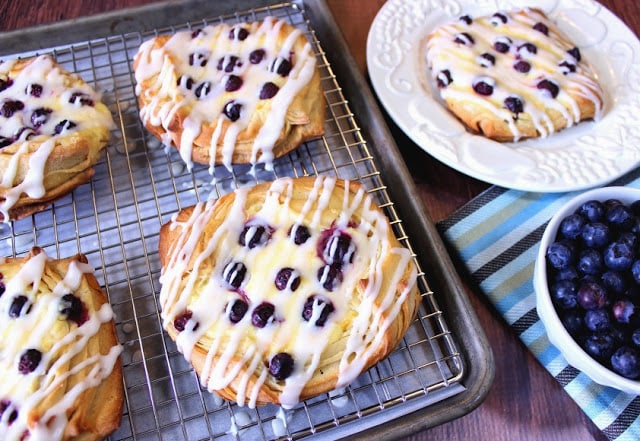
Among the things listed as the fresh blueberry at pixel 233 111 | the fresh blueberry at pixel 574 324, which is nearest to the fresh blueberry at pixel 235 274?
the fresh blueberry at pixel 233 111

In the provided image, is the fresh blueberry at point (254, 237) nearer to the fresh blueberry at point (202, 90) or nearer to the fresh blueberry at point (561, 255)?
the fresh blueberry at point (202, 90)

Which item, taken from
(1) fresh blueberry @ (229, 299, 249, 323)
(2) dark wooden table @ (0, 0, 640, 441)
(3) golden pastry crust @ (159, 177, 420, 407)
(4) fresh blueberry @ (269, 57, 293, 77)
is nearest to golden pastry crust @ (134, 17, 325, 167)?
(4) fresh blueberry @ (269, 57, 293, 77)

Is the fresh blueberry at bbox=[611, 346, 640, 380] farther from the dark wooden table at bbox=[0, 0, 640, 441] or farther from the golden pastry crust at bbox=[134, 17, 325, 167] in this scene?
the golden pastry crust at bbox=[134, 17, 325, 167]

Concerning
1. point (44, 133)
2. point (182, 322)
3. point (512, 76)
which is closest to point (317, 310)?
point (182, 322)

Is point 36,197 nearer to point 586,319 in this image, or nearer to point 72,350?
point 72,350

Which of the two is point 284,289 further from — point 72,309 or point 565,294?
point 565,294
